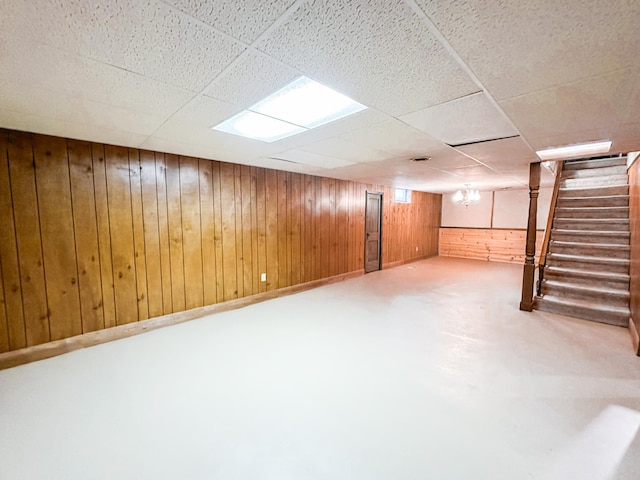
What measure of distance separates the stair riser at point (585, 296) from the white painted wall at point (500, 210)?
4259 millimetres

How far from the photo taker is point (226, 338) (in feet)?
9.85

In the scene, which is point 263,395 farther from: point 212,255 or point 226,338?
point 212,255

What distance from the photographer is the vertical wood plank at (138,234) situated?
3.04 meters

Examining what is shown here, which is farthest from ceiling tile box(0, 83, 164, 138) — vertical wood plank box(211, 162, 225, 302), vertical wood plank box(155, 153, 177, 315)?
vertical wood plank box(211, 162, 225, 302)

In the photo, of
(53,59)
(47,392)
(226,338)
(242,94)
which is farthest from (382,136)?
(47,392)

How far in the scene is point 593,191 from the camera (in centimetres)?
496

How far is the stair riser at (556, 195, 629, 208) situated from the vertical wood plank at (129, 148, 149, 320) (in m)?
6.74

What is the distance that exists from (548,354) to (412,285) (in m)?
2.66

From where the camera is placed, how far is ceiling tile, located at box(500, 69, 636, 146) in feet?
A: 4.97

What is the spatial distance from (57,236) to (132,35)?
2.44 meters

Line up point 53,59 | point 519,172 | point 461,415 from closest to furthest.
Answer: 1. point 53,59
2. point 461,415
3. point 519,172

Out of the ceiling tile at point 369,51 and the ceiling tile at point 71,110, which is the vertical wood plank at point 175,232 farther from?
the ceiling tile at point 369,51

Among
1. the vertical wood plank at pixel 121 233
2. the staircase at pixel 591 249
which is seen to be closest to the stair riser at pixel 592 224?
the staircase at pixel 591 249

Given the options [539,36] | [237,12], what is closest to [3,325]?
[237,12]
